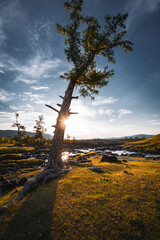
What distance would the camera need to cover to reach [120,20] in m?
11.6

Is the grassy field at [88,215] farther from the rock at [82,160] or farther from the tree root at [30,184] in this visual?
the rock at [82,160]

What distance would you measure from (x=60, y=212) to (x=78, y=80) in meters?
12.6

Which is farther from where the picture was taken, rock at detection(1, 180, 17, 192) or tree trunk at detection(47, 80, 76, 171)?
tree trunk at detection(47, 80, 76, 171)

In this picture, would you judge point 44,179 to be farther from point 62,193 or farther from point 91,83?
point 91,83

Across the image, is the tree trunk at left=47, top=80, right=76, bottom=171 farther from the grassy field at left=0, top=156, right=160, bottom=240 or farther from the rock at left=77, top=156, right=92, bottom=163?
the rock at left=77, top=156, right=92, bottom=163

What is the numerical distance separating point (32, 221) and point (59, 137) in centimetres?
729

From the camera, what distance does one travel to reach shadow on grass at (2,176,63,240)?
10.7 feet

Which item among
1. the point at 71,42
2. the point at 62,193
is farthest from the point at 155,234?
the point at 71,42

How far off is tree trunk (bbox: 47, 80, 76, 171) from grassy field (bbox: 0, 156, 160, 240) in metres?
4.66

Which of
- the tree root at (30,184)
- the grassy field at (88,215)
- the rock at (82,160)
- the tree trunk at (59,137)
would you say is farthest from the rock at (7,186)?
the rock at (82,160)

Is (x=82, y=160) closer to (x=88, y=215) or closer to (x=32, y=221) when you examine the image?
(x=88, y=215)

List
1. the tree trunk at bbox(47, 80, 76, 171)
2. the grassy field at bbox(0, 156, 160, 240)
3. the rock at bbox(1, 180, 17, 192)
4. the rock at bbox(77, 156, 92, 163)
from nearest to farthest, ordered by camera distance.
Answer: the grassy field at bbox(0, 156, 160, 240) < the rock at bbox(1, 180, 17, 192) < the tree trunk at bbox(47, 80, 76, 171) < the rock at bbox(77, 156, 92, 163)

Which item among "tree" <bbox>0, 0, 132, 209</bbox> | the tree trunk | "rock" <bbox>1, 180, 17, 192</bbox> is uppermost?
"tree" <bbox>0, 0, 132, 209</bbox>

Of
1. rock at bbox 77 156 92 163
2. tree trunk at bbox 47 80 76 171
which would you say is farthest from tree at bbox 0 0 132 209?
rock at bbox 77 156 92 163
